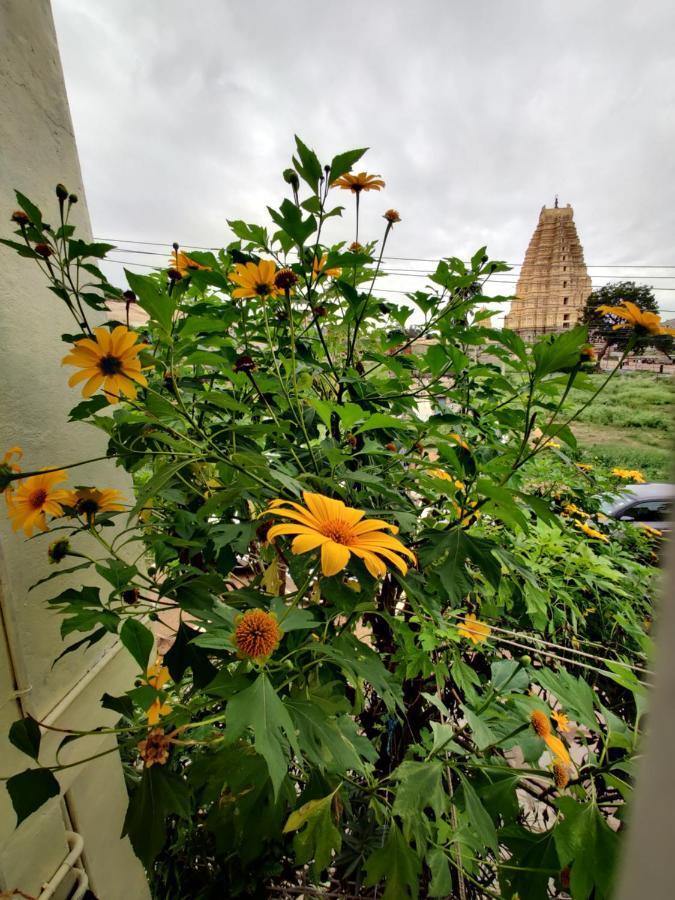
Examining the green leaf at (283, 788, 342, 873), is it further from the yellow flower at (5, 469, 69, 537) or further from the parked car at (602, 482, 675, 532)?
the parked car at (602, 482, 675, 532)

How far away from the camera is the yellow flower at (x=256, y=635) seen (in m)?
0.44

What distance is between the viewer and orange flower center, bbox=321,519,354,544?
1.41ft

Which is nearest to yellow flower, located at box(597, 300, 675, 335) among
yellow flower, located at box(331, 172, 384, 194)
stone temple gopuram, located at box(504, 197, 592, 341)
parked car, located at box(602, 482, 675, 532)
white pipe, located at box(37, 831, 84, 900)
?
yellow flower, located at box(331, 172, 384, 194)

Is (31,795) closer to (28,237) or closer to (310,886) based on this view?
(28,237)

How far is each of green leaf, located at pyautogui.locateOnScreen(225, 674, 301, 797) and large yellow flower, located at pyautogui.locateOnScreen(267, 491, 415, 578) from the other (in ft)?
0.48

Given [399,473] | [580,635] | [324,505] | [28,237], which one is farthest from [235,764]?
[580,635]

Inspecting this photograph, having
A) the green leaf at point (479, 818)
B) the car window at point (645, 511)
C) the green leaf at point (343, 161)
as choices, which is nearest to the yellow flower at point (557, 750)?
the green leaf at point (479, 818)

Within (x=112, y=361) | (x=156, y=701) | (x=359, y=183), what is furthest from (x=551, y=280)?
(x=156, y=701)

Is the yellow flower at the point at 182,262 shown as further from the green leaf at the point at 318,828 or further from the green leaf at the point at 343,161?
the green leaf at the point at 318,828

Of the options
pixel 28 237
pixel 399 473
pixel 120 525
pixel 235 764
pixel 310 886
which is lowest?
pixel 310 886

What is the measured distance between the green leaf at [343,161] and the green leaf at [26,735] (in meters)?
0.88

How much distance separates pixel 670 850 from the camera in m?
0.09

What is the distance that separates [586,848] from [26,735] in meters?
0.72

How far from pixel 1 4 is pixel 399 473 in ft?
3.67
